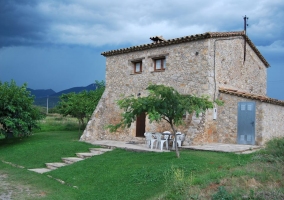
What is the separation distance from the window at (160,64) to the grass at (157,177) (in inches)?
204

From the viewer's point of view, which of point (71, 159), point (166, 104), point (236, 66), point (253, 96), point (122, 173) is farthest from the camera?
point (236, 66)

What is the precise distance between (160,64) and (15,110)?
28.0 ft

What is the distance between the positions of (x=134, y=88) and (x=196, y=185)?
34.0 ft

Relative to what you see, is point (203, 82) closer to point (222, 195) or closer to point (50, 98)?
point (222, 195)

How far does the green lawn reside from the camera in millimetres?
7176

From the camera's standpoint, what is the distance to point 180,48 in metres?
15.0

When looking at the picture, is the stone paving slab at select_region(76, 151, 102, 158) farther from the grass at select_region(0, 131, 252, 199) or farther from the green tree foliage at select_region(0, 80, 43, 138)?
the green tree foliage at select_region(0, 80, 43, 138)

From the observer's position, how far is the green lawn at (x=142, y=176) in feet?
23.5

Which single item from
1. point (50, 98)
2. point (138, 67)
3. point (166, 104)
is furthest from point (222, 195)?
point (50, 98)

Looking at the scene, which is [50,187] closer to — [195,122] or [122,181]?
[122,181]

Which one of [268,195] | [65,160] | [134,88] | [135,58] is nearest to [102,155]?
[65,160]

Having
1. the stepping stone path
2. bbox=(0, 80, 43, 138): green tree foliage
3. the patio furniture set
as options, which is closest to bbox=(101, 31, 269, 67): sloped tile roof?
the patio furniture set

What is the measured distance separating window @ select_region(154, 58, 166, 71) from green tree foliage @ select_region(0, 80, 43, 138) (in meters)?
7.73

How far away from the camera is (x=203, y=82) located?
1411 centimetres
